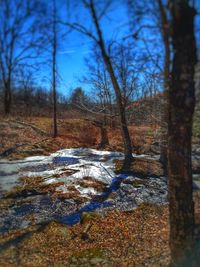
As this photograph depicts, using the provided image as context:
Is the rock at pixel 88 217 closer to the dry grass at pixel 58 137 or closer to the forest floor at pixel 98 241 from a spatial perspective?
the forest floor at pixel 98 241

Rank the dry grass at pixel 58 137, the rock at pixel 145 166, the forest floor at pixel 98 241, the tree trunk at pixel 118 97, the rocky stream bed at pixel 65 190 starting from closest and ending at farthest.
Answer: the forest floor at pixel 98 241 → the rocky stream bed at pixel 65 190 → the tree trunk at pixel 118 97 → the rock at pixel 145 166 → the dry grass at pixel 58 137

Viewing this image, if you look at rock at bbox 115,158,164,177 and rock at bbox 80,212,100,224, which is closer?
rock at bbox 80,212,100,224

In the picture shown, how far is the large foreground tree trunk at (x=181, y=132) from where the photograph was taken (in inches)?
142

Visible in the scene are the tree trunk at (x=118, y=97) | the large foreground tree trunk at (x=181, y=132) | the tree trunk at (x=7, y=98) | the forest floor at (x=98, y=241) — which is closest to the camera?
the large foreground tree trunk at (x=181, y=132)

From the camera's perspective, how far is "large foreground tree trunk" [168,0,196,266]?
361 cm

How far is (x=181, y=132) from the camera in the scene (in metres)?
3.80

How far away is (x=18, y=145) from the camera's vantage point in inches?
577

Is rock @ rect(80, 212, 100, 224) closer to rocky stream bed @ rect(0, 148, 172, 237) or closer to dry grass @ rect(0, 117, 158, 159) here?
rocky stream bed @ rect(0, 148, 172, 237)

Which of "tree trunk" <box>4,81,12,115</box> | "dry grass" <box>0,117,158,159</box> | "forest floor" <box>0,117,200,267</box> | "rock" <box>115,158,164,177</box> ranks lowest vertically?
"forest floor" <box>0,117,200,267</box>

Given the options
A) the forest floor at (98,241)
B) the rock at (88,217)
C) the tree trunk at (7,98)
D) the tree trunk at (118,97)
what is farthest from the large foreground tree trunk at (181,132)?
the tree trunk at (7,98)

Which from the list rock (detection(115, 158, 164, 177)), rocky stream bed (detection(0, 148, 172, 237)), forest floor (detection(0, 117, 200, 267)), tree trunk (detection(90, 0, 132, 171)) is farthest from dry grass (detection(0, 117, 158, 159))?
forest floor (detection(0, 117, 200, 267))

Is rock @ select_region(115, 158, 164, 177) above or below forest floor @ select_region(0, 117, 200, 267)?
above

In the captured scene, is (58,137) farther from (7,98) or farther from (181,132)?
(181,132)

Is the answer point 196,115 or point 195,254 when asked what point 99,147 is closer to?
point 196,115
